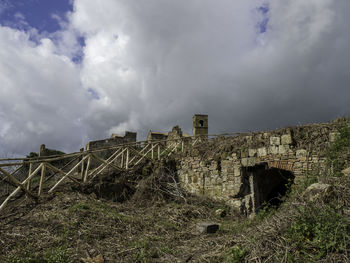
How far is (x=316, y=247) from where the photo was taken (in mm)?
3244

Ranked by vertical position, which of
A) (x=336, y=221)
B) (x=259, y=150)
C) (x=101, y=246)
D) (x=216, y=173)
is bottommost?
(x=101, y=246)

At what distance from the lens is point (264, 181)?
920cm

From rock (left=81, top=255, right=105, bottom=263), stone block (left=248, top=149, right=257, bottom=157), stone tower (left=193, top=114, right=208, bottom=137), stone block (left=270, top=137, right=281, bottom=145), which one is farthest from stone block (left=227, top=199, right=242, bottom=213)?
stone tower (left=193, top=114, right=208, bottom=137)

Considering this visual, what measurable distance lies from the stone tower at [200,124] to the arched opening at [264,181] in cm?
631

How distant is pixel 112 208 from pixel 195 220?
2562 mm

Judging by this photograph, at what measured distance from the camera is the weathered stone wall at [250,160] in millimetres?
7238

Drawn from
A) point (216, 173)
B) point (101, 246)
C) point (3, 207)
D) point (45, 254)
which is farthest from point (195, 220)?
point (3, 207)

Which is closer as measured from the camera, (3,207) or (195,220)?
(3,207)

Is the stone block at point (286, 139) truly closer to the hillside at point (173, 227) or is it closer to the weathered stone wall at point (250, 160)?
the weathered stone wall at point (250, 160)

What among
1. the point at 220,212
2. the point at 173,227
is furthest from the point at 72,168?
the point at 220,212

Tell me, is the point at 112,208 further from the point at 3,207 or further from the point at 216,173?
the point at 216,173

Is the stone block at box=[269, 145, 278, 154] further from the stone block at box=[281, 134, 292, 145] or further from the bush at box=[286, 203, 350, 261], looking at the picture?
the bush at box=[286, 203, 350, 261]

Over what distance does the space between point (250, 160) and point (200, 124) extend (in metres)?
7.96

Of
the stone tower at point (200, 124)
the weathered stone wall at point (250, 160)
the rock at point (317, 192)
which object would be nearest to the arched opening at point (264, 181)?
the weathered stone wall at point (250, 160)
